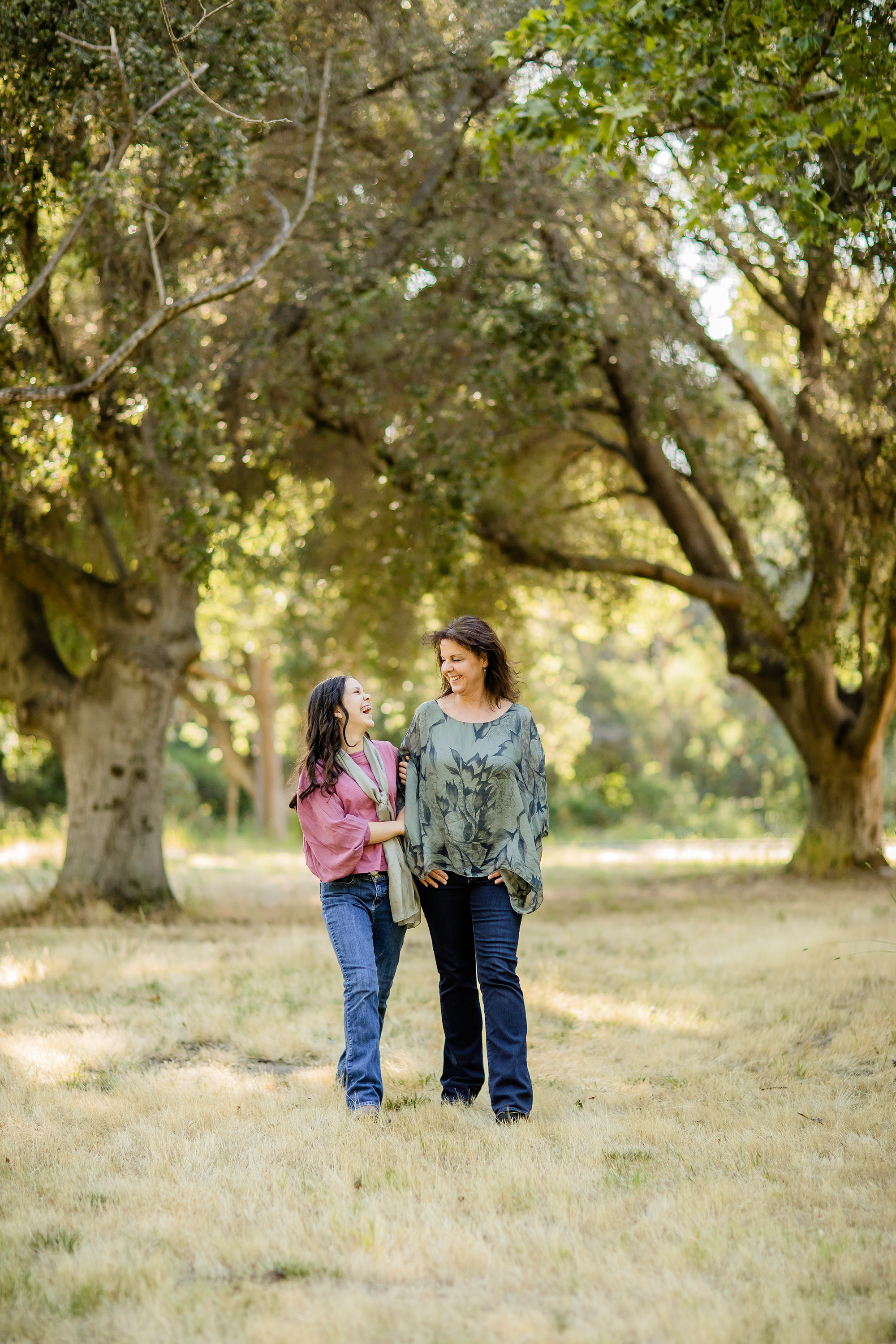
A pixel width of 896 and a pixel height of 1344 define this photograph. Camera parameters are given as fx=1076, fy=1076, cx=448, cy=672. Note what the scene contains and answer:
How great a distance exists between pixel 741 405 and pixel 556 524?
10.4ft

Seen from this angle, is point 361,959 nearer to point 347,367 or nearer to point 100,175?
point 100,175

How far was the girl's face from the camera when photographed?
4.71m

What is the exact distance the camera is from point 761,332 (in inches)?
540

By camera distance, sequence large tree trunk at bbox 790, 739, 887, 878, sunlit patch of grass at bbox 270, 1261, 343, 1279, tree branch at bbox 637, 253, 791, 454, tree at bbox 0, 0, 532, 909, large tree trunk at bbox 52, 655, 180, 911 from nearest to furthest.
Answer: sunlit patch of grass at bbox 270, 1261, 343, 1279, tree at bbox 0, 0, 532, 909, large tree trunk at bbox 52, 655, 180, 911, tree branch at bbox 637, 253, 791, 454, large tree trunk at bbox 790, 739, 887, 878

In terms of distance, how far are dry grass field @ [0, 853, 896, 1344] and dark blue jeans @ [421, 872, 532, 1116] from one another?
150 mm

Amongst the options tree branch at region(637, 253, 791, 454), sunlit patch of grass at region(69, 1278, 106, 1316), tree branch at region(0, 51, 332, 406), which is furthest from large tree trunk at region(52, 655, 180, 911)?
sunlit patch of grass at region(69, 1278, 106, 1316)

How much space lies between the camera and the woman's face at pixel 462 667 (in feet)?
14.9

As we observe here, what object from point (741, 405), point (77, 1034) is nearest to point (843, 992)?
point (77, 1034)

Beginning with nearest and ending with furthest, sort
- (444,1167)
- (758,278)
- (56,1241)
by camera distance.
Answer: (56,1241)
(444,1167)
(758,278)

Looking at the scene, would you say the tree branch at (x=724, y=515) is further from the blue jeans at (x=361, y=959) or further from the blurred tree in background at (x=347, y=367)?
the blue jeans at (x=361, y=959)

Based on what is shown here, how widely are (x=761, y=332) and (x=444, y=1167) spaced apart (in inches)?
482

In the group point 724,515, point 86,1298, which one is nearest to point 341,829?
point 86,1298

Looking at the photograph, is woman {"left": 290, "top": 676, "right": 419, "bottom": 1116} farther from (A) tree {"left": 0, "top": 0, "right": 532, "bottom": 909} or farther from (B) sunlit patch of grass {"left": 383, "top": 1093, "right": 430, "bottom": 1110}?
(A) tree {"left": 0, "top": 0, "right": 532, "bottom": 909}

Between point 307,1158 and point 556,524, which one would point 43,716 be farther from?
point 307,1158
